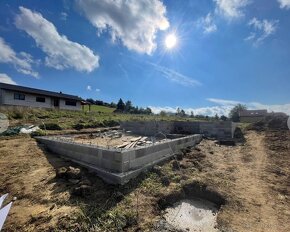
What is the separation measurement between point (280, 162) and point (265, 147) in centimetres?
279

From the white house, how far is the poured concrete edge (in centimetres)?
1687

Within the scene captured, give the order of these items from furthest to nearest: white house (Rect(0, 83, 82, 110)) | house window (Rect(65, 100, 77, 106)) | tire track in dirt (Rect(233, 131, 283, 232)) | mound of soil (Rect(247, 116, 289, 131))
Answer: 1. house window (Rect(65, 100, 77, 106))
2. white house (Rect(0, 83, 82, 110))
3. mound of soil (Rect(247, 116, 289, 131))
4. tire track in dirt (Rect(233, 131, 283, 232))

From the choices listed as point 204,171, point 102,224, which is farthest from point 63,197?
point 204,171

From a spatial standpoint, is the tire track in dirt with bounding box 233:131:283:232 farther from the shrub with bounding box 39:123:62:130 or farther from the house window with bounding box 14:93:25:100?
the house window with bounding box 14:93:25:100

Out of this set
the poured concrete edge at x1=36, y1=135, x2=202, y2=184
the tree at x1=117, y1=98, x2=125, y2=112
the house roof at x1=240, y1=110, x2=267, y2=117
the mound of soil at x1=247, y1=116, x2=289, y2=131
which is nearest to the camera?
the poured concrete edge at x1=36, y1=135, x2=202, y2=184

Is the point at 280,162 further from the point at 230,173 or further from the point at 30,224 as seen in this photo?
the point at 30,224

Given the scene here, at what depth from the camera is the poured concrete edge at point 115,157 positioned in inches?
196

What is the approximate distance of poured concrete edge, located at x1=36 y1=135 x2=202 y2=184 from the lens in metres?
4.97

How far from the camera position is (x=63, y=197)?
4363mm

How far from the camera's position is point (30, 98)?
2278cm

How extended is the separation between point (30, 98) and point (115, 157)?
21892 mm

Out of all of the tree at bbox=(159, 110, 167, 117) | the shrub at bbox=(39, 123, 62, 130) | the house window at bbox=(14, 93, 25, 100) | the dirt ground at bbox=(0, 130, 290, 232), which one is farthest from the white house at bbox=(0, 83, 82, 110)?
the dirt ground at bbox=(0, 130, 290, 232)

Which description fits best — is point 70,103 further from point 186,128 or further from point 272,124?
point 272,124

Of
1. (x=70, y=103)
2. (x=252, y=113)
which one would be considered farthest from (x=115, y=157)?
(x=252, y=113)
